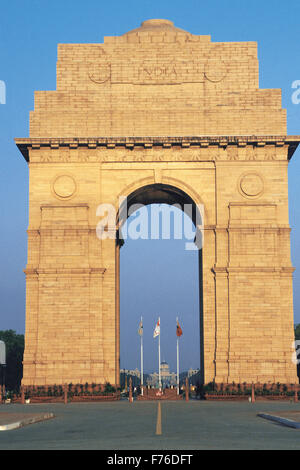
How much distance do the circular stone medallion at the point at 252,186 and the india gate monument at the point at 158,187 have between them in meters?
0.09

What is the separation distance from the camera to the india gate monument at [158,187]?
43.1 m

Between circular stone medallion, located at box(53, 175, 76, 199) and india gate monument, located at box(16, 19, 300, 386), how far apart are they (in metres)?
0.06

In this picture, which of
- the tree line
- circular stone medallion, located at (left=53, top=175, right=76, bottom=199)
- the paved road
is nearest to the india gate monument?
circular stone medallion, located at (left=53, top=175, right=76, bottom=199)

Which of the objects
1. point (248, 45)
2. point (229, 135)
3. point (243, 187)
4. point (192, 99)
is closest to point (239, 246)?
point (243, 187)

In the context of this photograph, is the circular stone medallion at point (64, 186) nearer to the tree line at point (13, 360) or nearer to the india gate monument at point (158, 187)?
the india gate monument at point (158, 187)

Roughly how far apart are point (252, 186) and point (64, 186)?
1165 centimetres

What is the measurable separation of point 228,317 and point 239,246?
434 cm

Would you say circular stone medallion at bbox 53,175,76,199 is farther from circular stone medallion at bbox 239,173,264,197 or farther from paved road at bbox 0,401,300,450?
paved road at bbox 0,401,300,450

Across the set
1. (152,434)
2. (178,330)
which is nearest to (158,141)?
(178,330)

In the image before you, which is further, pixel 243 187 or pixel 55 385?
pixel 243 187

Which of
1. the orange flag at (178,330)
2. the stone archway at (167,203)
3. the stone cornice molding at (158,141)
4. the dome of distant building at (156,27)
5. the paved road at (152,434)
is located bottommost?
the paved road at (152,434)

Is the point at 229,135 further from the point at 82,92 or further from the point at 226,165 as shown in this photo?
the point at 82,92

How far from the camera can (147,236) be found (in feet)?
151

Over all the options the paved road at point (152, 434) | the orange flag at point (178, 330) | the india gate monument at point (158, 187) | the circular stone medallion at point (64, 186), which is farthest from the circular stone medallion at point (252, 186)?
the paved road at point (152, 434)
